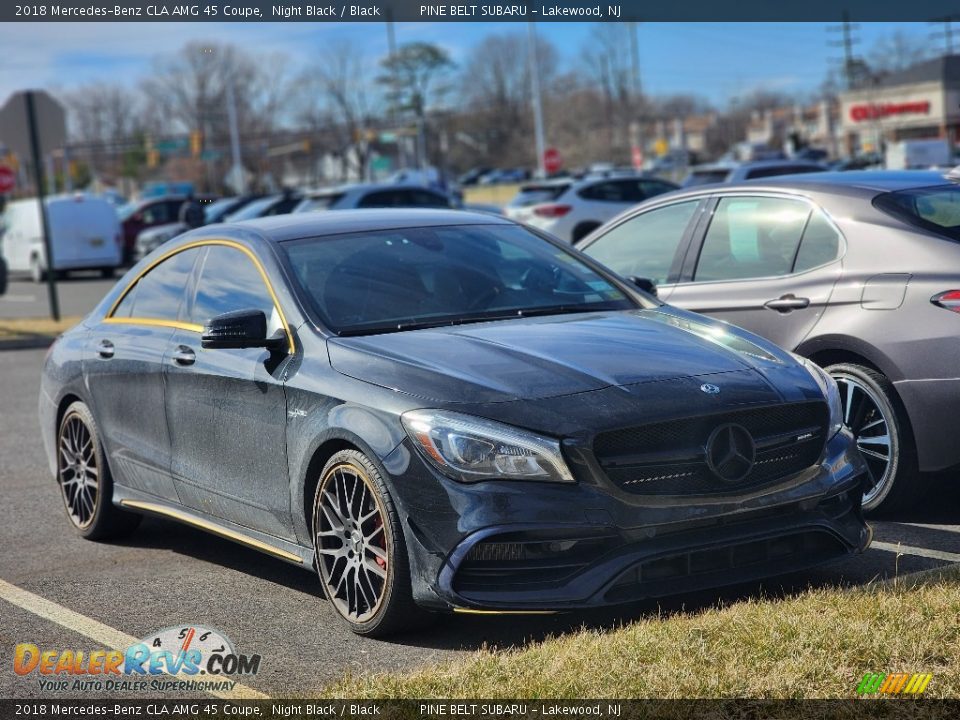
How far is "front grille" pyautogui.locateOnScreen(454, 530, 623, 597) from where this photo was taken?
4688 millimetres

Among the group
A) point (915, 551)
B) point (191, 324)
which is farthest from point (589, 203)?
point (915, 551)

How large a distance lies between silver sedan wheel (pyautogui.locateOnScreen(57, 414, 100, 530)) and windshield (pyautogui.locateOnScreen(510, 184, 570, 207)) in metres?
20.2

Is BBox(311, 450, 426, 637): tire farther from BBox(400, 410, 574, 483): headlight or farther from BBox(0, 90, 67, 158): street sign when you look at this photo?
BBox(0, 90, 67, 158): street sign

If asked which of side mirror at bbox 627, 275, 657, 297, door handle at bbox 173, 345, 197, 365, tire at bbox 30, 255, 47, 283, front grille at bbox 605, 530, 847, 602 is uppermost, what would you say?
side mirror at bbox 627, 275, 657, 297

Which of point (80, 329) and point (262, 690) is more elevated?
point (80, 329)

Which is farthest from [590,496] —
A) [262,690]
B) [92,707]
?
[92,707]

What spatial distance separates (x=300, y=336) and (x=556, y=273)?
132 cm

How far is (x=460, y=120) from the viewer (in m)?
123

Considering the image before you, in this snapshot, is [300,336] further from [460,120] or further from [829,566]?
[460,120]

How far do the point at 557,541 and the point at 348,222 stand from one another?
2.32 meters

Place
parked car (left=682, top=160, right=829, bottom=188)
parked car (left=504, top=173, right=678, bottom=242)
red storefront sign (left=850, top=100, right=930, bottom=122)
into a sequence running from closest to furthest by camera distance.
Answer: parked car (left=682, top=160, right=829, bottom=188)
parked car (left=504, top=173, right=678, bottom=242)
red storefront sign (left=850, top=100, right=930, bottom=122)

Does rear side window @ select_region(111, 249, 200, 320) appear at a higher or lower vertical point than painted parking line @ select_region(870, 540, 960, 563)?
higher

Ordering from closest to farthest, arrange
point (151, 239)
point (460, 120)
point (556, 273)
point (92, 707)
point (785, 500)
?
point (92, 707), point (785, 500), point (556, 273), point (151, 239), point (460, 120)

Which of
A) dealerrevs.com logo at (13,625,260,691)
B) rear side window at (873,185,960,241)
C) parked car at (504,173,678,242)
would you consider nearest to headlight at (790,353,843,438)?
rear side window at (873,185,960,241)
